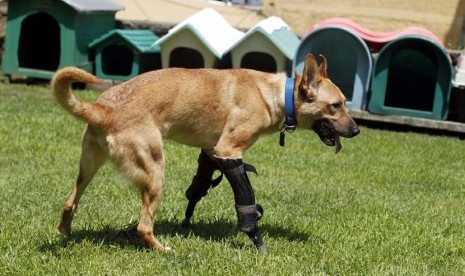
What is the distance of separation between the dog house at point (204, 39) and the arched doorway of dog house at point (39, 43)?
214 cm

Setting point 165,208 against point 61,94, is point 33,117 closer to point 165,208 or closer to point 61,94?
point 165,208

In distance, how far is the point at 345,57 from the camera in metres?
10.6

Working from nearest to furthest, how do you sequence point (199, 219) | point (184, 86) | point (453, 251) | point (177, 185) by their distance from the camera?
1. point (184, 86)
2. point (453, 251)
3. point (199, 219)
4. point (177, 185)

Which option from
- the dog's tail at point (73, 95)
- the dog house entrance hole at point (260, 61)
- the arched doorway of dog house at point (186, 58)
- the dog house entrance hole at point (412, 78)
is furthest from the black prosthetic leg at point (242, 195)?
the arched doorway of dog house at point (186, 58)

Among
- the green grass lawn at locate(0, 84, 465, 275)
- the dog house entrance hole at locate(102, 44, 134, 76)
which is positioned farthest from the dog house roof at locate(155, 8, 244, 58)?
the green grass lawn at locate(0, 84, 465, 275)

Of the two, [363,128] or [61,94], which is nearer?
[61,94]

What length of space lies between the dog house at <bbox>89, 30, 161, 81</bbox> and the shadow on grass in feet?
20.3

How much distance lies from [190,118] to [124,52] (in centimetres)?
765

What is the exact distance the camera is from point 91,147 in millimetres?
4465

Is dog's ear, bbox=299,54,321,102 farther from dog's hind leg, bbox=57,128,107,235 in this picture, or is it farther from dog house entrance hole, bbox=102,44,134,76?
dog house entrance hole, bbox=102,44,134,76

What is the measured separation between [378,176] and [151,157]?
3.34m

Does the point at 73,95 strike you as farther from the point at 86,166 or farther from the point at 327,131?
the point at 327,131

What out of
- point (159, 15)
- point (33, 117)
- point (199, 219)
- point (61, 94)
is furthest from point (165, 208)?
point (159, 15)

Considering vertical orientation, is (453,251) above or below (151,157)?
below
